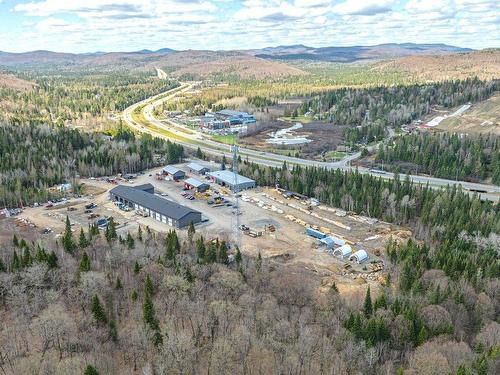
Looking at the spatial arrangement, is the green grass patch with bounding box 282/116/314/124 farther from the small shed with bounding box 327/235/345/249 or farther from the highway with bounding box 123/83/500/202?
the small shed with bounding box 327/235/345/249

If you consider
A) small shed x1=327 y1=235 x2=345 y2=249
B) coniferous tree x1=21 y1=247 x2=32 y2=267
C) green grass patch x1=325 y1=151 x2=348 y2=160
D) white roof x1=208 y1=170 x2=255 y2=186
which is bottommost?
green grass patch x1=325 y1=151 x2=348 y2=160

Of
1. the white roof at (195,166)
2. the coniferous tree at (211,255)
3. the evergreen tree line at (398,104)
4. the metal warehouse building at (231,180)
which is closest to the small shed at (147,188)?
the metal warehouse building at (231,180)

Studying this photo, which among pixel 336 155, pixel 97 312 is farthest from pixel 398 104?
pixel 97 312

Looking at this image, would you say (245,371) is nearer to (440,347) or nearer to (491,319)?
(440,347)

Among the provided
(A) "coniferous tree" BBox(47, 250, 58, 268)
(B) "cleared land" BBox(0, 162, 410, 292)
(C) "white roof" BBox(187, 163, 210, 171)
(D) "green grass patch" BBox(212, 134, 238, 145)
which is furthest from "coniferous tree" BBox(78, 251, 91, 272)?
(D) "green grass patch" BBox(212, 134, 238, 145)

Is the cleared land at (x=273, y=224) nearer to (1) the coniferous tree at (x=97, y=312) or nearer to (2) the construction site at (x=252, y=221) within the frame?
(2) the construction site at (x=252, y=221)

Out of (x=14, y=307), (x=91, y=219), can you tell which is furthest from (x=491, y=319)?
(x=91, y=219)
